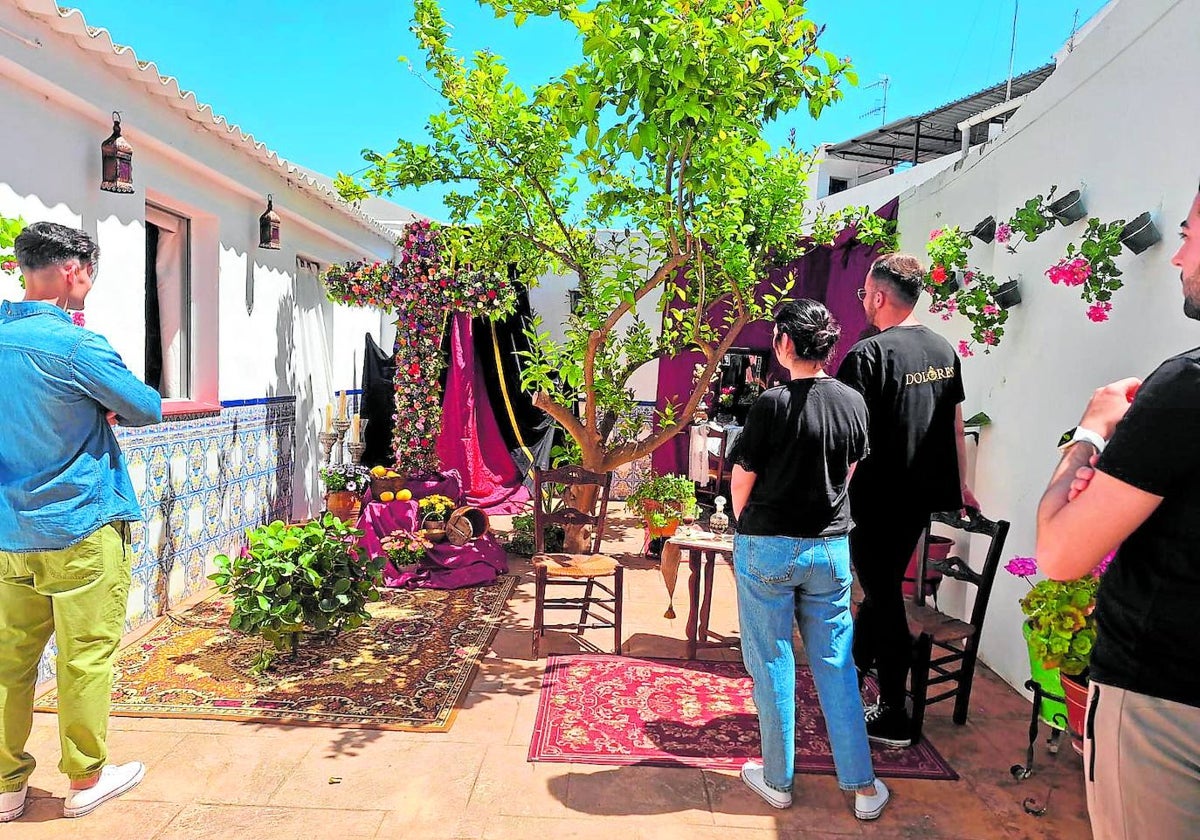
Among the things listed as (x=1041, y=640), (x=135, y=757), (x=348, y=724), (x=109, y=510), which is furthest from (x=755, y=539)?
(x=135, y=757)

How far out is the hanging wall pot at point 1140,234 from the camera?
2701mm

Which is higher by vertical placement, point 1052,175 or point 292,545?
point 1052,175

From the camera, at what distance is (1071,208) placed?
3211 millimetres

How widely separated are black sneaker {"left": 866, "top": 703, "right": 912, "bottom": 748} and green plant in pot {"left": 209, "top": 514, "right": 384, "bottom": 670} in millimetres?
2469

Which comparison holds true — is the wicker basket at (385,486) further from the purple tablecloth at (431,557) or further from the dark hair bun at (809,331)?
the dark hair bun at (809,331)

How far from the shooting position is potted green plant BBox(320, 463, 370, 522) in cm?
634

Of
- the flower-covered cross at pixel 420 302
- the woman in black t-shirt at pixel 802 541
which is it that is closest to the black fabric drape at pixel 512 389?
the flower-covered cross at pixel 420 302

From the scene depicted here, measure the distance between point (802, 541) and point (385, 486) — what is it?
4.32 meters

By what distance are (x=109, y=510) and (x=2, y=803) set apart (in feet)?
3.34

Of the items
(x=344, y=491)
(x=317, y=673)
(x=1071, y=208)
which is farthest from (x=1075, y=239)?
(x=344, y=491)

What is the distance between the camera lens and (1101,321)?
2959mm

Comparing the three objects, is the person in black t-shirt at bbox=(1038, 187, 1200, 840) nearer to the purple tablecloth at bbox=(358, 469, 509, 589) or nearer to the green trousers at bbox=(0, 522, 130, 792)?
the green trousers at bbox=(0, 522, 130, 792)

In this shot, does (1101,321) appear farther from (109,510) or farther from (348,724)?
(109,510)

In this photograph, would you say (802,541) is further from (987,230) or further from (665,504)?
(665,504)
